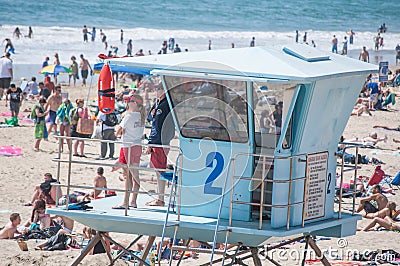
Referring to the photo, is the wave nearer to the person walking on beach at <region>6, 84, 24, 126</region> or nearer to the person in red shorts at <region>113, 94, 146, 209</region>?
the person walking on beach at <region>6, 84, 24, 126</region>

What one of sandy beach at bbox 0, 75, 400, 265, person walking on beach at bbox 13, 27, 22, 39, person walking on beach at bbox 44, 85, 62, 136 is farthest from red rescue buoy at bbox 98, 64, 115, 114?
person walking on beach at bbox 13, 27, 22, 39

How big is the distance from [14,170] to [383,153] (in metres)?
10.7

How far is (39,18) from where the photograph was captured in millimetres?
73000

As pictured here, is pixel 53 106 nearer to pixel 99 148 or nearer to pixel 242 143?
pixel 99 148

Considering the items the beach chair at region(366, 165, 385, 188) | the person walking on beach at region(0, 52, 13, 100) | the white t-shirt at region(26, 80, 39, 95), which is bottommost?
the beach chair at region(366, 165, 385, 188)

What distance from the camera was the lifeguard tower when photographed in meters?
8.74

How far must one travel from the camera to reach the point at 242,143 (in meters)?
8.98

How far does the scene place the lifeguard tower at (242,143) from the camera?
344 inches

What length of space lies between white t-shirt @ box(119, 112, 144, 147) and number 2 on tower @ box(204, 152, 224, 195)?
4.54ft

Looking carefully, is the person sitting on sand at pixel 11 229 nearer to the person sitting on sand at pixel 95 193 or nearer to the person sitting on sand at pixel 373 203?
the person sitting on sand at pixel 95 193

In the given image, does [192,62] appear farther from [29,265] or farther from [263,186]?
[29,265]

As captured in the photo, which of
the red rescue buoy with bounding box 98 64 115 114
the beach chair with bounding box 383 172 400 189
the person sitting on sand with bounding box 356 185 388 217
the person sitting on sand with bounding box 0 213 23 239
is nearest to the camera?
the red rescue buoy with bounding box 98 64 115 114

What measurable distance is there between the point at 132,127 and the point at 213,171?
1.55 metres

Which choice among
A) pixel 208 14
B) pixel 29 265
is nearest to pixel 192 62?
pixel 29 265
